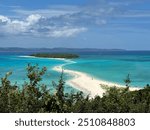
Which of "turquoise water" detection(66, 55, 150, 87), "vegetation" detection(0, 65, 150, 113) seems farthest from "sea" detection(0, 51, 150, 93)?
"vegetation" detection(0, 65, 150, 113)

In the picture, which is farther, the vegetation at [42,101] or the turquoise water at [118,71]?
the turquoise water at [118,71]

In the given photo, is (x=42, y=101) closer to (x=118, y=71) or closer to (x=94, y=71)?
(x=94, y=71)

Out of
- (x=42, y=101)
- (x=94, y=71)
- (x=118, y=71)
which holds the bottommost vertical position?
(x=42, y=101)

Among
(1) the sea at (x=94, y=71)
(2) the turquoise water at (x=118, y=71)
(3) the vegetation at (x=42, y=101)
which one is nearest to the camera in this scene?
(3) the vegetation at (x=42, y=101)

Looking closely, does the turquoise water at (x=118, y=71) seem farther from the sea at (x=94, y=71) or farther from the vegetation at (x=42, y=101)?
the vegetation at (x=42, y=101)

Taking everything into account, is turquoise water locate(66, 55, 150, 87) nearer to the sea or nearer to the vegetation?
the sea

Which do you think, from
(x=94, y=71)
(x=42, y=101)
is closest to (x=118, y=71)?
(x=94, y=71)

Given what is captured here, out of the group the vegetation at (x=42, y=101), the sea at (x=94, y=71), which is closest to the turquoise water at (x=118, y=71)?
the sea at (x=94, y=71)

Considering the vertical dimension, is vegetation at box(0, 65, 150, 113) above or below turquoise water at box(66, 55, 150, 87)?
below

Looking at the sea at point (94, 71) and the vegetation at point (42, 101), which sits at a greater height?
the sea at point (94, 71)

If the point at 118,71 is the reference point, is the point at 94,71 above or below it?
below

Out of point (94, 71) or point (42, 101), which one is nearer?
point (42, 101)

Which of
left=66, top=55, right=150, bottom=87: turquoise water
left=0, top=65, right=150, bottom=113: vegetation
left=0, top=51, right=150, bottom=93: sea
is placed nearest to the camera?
left=0, top=65, right=150, bottom=113: vegetation
